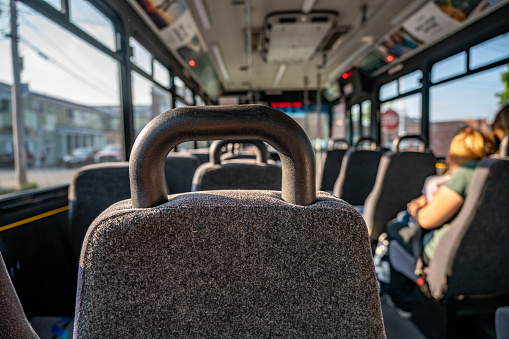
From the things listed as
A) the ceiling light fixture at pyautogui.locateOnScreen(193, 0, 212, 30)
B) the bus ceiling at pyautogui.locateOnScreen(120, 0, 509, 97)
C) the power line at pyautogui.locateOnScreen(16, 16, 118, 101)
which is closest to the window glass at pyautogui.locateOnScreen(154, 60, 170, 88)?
the bus ceiling at pyautogui.locateOnScreen(120, 0, 509, 97)

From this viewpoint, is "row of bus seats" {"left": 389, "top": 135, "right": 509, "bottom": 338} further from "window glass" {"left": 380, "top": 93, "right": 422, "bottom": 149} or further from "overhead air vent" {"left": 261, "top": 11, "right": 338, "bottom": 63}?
"overhead air vent" {"left": 261, "top": 11, "right": 338, "bottom": 63}

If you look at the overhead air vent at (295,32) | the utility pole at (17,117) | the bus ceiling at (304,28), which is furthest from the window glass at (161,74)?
the utility pole at (17,117)

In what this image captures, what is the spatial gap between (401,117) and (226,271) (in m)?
5.45

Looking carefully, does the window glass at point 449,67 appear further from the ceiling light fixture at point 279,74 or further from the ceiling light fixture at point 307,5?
the ceiling light fixture at point 279,74

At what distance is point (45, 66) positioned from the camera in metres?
2.00

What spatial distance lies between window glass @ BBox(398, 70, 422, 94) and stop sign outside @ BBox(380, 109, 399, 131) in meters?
0.95

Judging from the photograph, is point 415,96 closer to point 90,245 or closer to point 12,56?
point 12,56

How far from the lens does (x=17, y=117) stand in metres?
1.75

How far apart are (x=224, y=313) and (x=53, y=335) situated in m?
1.49

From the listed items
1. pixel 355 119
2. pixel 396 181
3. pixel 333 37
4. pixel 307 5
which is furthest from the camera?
pixel 355 119

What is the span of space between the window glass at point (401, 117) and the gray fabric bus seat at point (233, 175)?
234 centimetres

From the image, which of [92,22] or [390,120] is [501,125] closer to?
[92,22]

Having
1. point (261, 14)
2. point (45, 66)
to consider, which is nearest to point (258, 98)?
point (261, 14)

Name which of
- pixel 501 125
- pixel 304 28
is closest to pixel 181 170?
pixel 501 125
